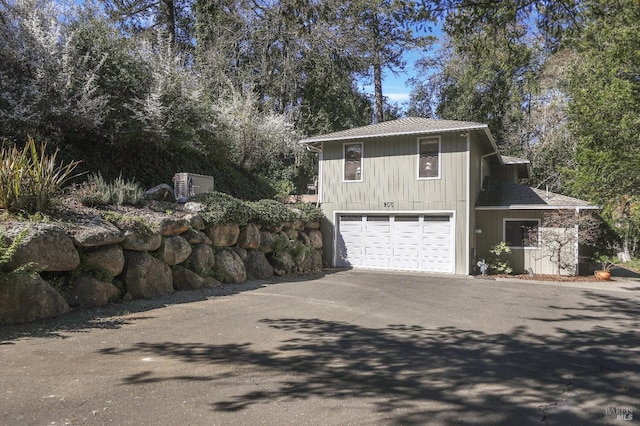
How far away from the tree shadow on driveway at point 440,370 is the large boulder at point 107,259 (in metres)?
Result: 2.73

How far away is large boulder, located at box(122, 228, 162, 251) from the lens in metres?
7.75

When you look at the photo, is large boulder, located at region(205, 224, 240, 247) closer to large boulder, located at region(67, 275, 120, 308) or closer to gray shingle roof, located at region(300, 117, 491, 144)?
large boulder, located at region(67, 275, 120, 308)

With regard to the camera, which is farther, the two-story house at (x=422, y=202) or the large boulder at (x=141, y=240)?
Answer: the two-story house at (x=422, y=202)

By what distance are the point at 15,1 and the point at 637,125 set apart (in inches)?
705

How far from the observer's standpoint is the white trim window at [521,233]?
14.7 metres

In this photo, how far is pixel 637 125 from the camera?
554 inches

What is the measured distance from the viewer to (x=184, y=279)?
9016mm

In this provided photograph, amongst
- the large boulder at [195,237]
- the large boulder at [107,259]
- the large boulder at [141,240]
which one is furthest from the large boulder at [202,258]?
the large boulder at [107,259]

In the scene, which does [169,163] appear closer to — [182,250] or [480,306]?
[182,250]

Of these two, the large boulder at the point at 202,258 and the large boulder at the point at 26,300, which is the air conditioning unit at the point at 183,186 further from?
the large boulder at the point at 26,300

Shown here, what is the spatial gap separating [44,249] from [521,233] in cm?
1390

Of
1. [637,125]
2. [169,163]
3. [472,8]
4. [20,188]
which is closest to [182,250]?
[20,188]

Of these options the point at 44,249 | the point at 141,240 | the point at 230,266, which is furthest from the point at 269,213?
the point at 44,249

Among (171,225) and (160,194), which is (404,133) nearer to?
(160,194)
